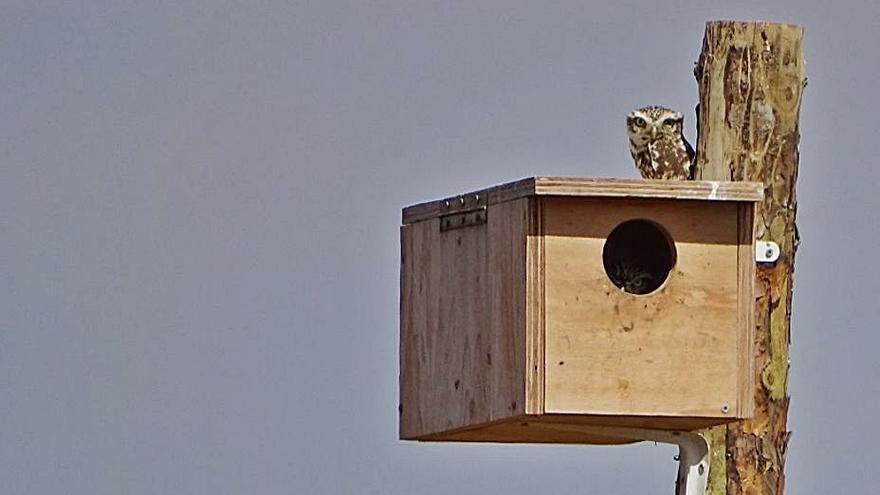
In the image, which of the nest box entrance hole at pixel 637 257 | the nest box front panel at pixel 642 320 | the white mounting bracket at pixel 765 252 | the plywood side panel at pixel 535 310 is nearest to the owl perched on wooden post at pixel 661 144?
the white mounting bracket at pixel 765 252

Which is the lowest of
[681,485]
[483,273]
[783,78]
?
[681,485]

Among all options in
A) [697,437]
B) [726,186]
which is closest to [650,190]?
[726,186]

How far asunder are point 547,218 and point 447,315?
751 millimetres

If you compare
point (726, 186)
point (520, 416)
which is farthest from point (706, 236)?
point (520, 416)

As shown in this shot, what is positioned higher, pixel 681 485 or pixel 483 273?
pixel 483 273

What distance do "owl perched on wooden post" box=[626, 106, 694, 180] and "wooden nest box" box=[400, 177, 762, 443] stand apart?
1.19 m

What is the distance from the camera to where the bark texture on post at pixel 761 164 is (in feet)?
33.1

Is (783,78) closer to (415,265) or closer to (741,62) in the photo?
(741,62)

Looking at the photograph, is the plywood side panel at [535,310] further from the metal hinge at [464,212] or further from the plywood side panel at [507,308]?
the metal hinge at [464,212]

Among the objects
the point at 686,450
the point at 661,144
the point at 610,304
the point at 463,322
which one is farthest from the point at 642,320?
the point at 661,144

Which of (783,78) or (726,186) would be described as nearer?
(726,186)

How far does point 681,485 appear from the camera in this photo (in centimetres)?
1002

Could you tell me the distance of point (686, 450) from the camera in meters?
9.91

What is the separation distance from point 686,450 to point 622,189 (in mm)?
964
